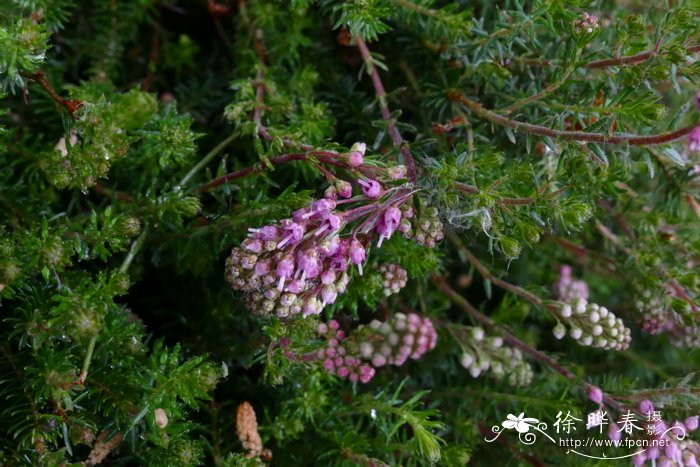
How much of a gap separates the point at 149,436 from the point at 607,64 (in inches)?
59.5

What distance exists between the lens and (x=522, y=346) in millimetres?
2109

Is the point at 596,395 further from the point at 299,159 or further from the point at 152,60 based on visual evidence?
the point at 152,60

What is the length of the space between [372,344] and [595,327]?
2.12 ft

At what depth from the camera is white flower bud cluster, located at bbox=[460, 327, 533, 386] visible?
2.03 meters

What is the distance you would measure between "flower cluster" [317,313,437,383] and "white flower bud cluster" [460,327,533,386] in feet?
0.56

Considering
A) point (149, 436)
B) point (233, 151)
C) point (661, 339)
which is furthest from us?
point (661, 339)

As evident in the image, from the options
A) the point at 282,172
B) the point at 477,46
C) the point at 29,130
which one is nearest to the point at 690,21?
the point at 477,46

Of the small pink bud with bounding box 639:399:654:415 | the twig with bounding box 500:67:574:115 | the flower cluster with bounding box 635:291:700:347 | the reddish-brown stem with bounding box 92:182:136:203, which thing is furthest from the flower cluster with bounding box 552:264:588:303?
the reddish-brown stem with bounding box 92:182:136:203

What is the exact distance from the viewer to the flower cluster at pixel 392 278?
5.81ft

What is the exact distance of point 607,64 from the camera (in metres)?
1.77

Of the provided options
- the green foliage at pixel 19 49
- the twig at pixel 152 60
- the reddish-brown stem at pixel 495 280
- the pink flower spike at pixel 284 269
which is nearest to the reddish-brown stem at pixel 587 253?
the reddish-brown stem at pixel 495 280

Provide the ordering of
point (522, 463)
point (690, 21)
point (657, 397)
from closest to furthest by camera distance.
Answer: point (690, 21) → point (657, 397) → point (522, 463)

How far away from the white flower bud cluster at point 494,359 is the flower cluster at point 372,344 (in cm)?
17

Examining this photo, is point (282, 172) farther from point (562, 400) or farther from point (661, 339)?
point (661, 339)
